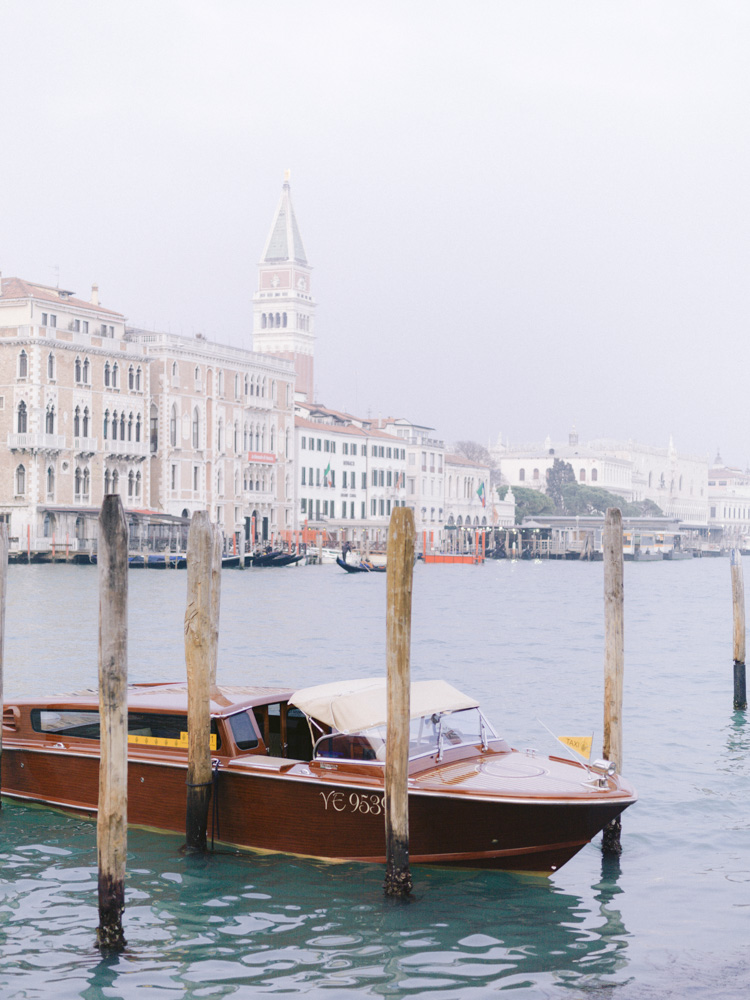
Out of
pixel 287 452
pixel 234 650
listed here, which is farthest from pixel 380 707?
pixel 287 452

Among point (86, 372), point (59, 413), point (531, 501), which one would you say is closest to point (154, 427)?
point (86, 372)

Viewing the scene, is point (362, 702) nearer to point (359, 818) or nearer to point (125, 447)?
point (359, 818)

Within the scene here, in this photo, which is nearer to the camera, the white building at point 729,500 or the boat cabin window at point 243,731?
the boat cabin window at point 243,731

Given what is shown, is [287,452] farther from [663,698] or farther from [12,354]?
[663,698]

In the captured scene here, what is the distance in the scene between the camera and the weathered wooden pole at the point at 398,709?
799cm

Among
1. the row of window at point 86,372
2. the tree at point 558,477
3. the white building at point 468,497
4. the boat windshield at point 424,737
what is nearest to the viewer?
the boat windshield at point 424,737

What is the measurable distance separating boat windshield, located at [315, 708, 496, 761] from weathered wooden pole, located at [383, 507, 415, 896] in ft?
2.84

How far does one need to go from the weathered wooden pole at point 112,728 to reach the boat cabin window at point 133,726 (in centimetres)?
193

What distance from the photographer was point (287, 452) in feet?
242

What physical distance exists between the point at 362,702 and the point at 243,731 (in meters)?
0.98

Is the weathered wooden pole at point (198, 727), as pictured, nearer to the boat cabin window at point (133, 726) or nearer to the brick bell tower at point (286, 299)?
the boat cabin window at point (133, 726)

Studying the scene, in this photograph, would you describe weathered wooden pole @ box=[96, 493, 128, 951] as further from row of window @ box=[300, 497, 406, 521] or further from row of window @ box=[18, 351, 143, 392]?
row of window @ box=[300, 497, 406, 521]

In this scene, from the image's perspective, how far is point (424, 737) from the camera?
9.22m

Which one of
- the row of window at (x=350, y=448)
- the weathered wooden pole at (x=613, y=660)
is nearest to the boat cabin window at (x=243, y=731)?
the weathered wooden pole at (x=613, y=660)
